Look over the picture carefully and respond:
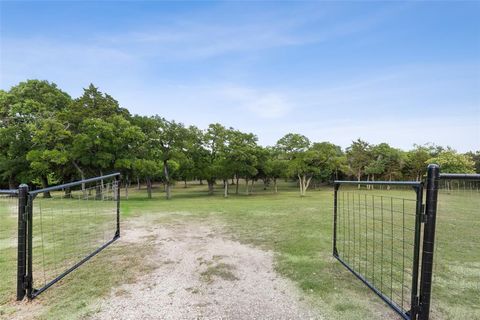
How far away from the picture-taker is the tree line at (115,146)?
551 inches

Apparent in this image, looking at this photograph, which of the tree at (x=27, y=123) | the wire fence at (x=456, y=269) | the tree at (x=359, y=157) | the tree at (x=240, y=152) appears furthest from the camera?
the tree at (x=359, y=157)

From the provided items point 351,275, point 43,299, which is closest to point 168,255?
point 43,299

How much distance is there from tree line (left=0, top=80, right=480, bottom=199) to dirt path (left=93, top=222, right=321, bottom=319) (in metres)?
12.6

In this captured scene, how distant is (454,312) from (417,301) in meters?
0.65

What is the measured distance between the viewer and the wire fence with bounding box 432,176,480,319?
87.0 inches

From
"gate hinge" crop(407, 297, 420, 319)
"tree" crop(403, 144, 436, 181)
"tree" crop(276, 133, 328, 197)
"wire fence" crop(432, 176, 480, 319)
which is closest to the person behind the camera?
"gate hinge" crop(407, 297, 420, 319)

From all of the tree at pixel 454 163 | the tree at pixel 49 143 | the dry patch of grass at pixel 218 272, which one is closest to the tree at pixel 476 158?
the tree at pixel 454 163

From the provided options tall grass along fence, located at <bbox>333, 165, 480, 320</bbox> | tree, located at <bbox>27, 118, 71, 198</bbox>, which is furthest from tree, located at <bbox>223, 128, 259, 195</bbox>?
tall grass along fence, located at <bbox>333, 165, 480, 320</bbox>

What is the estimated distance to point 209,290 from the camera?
2691 mm

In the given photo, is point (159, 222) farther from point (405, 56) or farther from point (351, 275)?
point (405, 56)

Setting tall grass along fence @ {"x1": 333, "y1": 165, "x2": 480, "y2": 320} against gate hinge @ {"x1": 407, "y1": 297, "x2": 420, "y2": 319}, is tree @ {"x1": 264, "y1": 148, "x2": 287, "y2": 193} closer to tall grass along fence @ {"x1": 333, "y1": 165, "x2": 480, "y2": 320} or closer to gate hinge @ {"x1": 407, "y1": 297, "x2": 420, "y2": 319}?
tall grass along fence @ {"x1": 333, "y1": 165, "x2": 480, "y2": 320}

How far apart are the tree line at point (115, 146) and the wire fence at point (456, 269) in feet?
48.0

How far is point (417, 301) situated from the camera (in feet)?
6.40

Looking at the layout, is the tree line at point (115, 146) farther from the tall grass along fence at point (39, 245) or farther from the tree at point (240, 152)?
the tall grass along fence at point (39, 245)
